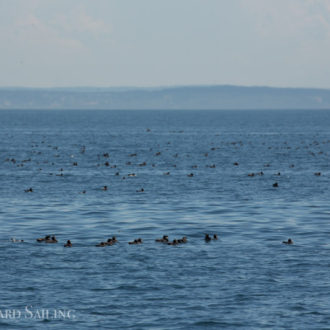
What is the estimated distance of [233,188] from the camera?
75.3m

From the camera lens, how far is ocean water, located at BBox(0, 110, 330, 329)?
3338cm

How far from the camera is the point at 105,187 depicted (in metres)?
74.1

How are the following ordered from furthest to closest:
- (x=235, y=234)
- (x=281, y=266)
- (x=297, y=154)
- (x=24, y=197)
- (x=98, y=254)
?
(x=297, y=154), (x=24, y=197), (x=235, y=234), (x=98, y=254), (x=281, y=266)

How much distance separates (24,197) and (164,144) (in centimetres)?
8010

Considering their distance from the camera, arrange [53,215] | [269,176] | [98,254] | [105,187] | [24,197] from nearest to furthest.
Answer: [98,254] < [53,215] < [24,197] < [105,187] < [269,176]

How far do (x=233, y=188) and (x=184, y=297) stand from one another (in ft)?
133

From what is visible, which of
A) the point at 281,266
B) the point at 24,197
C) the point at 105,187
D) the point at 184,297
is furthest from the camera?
the point at 105,187

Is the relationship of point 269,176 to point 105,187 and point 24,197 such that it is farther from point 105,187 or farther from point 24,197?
point 24,197

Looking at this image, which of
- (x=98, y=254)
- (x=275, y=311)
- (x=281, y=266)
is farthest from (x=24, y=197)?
(x=275, y=311)

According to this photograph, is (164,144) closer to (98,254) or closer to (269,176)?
(269,176)

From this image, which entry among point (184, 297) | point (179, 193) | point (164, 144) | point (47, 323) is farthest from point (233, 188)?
point (164, 144)

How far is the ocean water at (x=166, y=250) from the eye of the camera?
33.4 m

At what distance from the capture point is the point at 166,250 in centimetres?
4541

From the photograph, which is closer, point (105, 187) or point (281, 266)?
point (281, 266)
